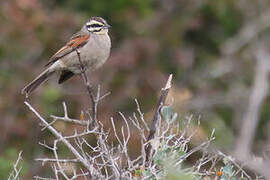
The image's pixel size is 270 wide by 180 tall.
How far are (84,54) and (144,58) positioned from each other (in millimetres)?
7684

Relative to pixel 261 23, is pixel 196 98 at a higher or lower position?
lower

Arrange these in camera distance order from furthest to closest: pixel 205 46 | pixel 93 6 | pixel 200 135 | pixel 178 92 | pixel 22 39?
pixel 205 46 < pixel 93 6 < pixel 22 39 < pixel 178 92 < pixel 200 135

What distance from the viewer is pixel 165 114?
16.4 feet

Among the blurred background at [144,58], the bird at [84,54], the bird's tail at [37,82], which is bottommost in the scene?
the bird's tail at [37,82]

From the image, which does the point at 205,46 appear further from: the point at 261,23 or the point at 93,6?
the point at 93,6

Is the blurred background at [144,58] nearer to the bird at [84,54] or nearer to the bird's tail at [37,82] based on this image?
the bird's tail at [37,82]

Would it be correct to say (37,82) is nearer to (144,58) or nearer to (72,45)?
(72,45)

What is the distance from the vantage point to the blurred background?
42.8 feet

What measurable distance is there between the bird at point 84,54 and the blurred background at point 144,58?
172 inches

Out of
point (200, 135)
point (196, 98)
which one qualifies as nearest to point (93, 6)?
point (196, 98)

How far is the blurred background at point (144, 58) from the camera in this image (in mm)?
13031

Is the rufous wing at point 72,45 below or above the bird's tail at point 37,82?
above

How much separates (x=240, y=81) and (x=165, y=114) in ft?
33.6

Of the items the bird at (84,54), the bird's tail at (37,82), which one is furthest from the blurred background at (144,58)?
the bird at (84,54)
